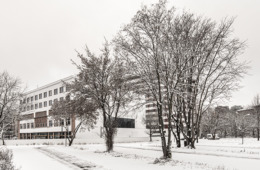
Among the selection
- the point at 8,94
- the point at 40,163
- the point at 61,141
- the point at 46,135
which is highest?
the point at 8,94

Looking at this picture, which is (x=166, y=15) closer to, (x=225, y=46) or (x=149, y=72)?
(x=149, y=72)

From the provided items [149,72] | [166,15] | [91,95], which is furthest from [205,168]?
[91,95]

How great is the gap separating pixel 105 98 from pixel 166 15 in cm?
1188

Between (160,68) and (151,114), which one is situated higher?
(160,68)

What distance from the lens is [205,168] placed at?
1392 cm

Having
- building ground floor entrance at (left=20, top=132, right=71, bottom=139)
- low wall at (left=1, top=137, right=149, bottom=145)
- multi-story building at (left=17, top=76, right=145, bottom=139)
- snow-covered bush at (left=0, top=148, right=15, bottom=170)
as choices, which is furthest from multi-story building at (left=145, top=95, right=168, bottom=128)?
building ground floor entrance at (left=20, top=132, right=71, bottom=139)

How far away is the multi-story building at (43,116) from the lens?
74625 mm

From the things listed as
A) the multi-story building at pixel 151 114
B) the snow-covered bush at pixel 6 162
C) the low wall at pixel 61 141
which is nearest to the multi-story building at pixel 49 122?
the low wall at pixel 61 141

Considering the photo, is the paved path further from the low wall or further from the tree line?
the low wall

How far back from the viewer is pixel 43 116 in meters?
82.8

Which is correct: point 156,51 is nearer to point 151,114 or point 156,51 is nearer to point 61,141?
point 61,141

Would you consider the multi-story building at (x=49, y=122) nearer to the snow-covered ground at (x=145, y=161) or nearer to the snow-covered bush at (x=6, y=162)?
the snow-covered ground at (x=145, y=161)

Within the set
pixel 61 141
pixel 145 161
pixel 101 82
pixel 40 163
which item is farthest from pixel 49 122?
pixel 145 161

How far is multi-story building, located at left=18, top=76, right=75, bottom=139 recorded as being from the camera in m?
74.6
